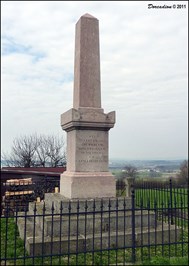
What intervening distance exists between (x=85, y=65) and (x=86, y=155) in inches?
91.7

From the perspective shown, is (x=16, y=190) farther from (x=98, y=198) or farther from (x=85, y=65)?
(x=85, y=65)

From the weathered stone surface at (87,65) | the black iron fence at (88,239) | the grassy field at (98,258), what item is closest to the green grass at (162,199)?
the black iron fence at (88,239)

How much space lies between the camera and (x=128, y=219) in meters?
5.99

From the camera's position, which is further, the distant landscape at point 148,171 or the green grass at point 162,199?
the distant landscape at point 148,171

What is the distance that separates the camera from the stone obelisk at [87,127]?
6719 mm

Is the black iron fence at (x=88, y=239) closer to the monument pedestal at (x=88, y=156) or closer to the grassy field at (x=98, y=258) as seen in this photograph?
the grassy field at (x=98, y=258)

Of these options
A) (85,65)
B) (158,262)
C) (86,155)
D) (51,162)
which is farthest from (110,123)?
(51,162)

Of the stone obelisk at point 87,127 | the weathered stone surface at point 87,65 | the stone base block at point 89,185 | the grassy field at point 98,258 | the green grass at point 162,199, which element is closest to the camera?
the grassy field at point 98,258

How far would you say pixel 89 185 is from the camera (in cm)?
667

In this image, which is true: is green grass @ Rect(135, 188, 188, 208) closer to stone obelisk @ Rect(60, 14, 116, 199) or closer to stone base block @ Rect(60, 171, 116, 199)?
stone base block @ Rect(60, 171, 116, 199)

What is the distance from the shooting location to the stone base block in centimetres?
654

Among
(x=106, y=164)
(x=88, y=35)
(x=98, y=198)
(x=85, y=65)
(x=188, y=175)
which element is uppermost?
(x=88, y=35)

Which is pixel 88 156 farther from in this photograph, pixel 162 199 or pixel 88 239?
pixel 88 239

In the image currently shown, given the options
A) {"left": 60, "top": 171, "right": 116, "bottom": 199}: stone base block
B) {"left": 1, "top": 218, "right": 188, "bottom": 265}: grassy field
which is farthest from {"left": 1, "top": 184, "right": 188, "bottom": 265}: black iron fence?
{"left": 60, "top": 171, "right": 116, "bottom": 199}: stone base block
